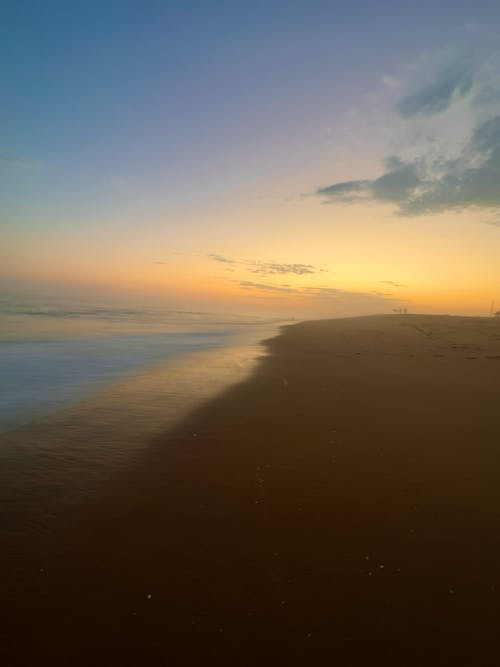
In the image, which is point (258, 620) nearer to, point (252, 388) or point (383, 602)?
point (383, 602)

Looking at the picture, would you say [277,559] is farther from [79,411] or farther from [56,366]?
[56,366]

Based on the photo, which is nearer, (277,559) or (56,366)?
(277,559)

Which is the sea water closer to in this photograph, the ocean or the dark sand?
the ocean

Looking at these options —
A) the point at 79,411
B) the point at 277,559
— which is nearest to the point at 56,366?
the point at 79,411

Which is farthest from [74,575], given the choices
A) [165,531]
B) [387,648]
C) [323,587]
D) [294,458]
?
[294,458]

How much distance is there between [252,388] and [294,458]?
5.12 m

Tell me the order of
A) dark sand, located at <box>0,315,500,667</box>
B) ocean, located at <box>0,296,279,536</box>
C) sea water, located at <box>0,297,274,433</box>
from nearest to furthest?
dark sand, located at <box>0,315,500,667</box> → ocean, located at <box>0,296,279,536</box> → sea water, located at <box>0,297,274,433</box>

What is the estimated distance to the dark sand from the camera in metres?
2.74

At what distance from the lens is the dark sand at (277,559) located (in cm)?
274

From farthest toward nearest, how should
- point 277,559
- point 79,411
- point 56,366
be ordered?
point 56,366, point 79,411, point 277,559

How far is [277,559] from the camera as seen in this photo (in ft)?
12.0

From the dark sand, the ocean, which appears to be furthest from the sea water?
the dark sand

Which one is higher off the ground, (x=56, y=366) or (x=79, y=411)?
(x=56, y=366)

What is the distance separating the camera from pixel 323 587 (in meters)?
3.28
